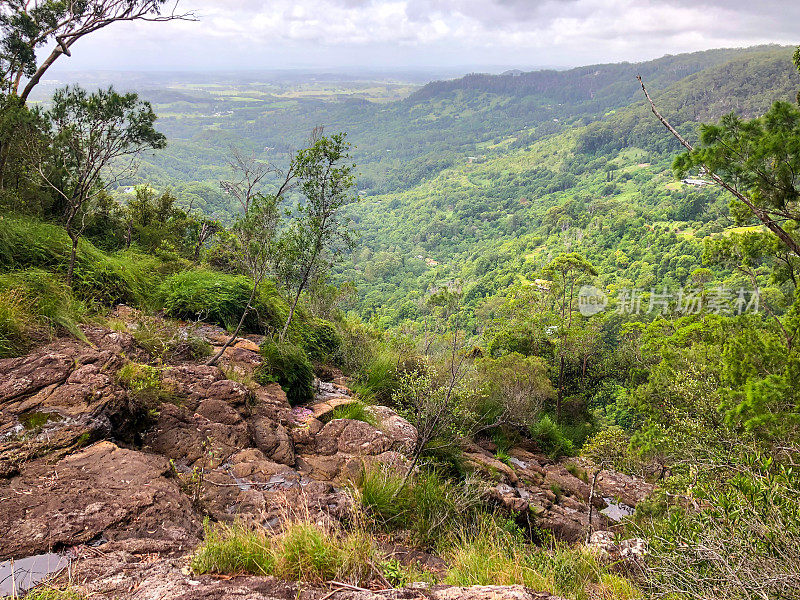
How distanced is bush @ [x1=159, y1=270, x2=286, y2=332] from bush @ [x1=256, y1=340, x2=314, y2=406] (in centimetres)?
111

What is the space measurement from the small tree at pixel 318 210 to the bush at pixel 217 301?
31.0 inches

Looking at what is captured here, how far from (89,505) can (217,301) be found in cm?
531

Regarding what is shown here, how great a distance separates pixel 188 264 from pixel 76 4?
6.84 metres

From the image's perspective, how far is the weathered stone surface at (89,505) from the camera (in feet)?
8.66

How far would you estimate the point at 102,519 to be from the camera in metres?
2.86

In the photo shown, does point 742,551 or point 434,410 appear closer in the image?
point 742,551

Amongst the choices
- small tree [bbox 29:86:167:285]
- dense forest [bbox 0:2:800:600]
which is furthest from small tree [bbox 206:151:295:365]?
small tree [bbox 29:86:167:285]

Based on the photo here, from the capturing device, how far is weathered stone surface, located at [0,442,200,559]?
2.64 metres

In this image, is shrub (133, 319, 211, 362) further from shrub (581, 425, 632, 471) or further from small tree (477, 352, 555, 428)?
shrub (581, 425, 632, 471)

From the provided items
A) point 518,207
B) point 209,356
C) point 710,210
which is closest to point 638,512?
point 209,356

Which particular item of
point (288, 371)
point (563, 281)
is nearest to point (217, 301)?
point (288, 371)

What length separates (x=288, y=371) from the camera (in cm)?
695

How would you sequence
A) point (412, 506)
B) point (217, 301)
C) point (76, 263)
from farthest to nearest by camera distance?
point (217, 301), point (76, 263), point (412, 506)

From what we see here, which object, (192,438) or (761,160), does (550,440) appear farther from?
(192,438)
